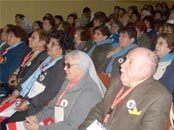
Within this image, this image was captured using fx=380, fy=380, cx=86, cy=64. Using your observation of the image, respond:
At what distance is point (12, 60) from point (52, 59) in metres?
1.42

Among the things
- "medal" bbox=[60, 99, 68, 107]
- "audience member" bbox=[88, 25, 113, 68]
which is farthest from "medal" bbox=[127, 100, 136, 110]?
"audience member" bbox=[88, 25, 113, 68]

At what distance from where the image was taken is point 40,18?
374 inches

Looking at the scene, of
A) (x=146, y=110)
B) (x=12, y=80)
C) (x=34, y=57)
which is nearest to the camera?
(x=146, y=110)

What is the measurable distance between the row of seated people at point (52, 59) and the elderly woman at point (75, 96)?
0.02 m

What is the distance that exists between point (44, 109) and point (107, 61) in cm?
189

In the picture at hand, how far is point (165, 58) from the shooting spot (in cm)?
434

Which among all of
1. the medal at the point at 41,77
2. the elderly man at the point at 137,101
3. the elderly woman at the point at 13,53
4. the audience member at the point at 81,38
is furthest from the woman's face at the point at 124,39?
the elderly man at the point at 137,101

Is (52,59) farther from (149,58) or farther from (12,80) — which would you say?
(149,58)

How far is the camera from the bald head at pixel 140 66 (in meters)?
2.68

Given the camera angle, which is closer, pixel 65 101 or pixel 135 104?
pixel 135 104

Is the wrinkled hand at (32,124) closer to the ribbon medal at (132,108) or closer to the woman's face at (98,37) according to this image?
the ribbon medal at (132,108)

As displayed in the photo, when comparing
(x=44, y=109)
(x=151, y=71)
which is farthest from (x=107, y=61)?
(x=151, y=71)

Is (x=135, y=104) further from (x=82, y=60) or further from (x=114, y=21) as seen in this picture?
(x=114, y=21)

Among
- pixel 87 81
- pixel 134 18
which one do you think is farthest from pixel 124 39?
pixel 134 18
